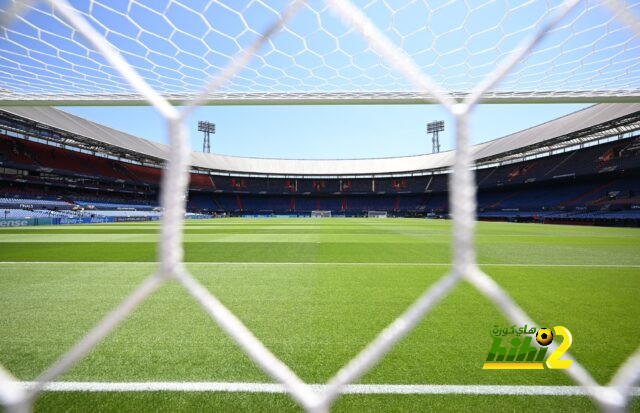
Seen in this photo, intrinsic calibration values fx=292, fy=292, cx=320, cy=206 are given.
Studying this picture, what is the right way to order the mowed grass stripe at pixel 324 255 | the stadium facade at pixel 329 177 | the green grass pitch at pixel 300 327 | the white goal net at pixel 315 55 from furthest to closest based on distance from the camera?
the stadium facade at pixel 329 177
the mowed grass stripe at pixel 324 255
the white goal net at pixel 315 55
the green grass pitch at pixel 300 327

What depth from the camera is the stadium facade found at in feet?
68.6

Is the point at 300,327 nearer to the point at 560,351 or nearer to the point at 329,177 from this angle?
the point at 560,351

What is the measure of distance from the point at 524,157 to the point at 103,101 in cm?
3607

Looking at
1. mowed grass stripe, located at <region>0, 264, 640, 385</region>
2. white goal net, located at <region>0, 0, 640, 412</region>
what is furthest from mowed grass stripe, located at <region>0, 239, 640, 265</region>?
white goal net, located at <region>0, 0, 640, 412</region>

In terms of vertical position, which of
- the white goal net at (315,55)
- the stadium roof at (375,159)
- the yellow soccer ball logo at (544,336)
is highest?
the stadium roof at (375,159)

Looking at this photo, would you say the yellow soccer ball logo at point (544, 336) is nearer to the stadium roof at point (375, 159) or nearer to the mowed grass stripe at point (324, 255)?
the mowed grass stripe at point (324, 255)

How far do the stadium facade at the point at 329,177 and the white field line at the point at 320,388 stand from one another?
71.0 feet

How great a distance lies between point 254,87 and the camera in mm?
2559

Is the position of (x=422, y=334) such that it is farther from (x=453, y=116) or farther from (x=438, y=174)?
(x=438, y=174)

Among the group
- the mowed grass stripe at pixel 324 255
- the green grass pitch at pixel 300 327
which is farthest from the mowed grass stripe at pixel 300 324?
the mowed grass stripe at pixel 324 255

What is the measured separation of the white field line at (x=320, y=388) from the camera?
1.39 metres

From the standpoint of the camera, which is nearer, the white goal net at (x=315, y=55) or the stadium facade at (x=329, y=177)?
the white goal net at (x=315, y=55)

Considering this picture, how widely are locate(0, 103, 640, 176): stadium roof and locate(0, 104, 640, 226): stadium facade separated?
0.14 m

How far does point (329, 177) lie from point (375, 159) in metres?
7.90
